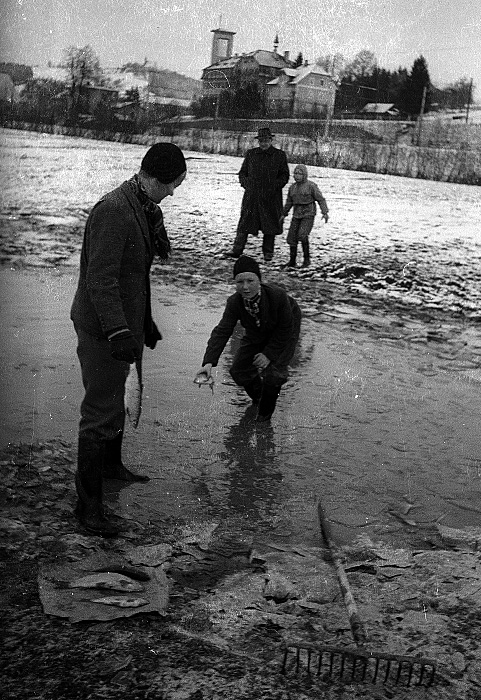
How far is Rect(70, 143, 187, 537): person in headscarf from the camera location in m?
2.97

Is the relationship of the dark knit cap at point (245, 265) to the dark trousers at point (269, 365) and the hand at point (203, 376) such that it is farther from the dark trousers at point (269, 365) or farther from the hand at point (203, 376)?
the hand at point (203, 376)

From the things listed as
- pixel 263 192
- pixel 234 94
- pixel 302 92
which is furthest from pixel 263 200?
pixel 234 94

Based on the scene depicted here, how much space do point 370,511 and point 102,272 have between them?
1.73 metres

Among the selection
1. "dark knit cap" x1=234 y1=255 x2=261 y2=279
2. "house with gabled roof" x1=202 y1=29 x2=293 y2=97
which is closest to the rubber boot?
"dark knit cap" x1=234 y1=255 x2=261 y2=279

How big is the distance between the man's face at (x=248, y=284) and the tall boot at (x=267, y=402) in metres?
0.60

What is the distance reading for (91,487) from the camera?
10.4ft

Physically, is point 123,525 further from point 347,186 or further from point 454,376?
point 347,186

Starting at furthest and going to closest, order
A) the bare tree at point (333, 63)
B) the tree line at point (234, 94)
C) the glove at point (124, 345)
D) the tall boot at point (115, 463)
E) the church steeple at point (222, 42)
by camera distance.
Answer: the bare tree at point (333, 63)
the tree line at point (234, 94)
the church steeple at point (222, 42)
the tall boot at point (115, 463)
the glove at point (124, 345)

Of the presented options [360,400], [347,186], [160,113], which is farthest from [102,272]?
[347,186]

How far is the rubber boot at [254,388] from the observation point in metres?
4.72

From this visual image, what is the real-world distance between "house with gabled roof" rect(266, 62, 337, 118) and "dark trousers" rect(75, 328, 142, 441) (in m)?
3.54

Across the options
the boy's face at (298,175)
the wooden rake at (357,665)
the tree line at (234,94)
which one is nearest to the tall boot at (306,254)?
the boy's face at (298,175)

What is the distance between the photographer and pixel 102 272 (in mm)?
2965

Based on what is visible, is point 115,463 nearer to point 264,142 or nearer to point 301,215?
point 264,142
